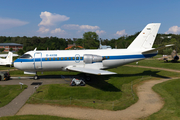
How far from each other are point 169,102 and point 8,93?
19142mm

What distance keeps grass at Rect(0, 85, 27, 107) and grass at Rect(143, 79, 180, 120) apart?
47.1 feet

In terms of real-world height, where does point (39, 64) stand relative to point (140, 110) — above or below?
above

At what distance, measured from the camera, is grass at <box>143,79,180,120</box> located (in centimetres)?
1159

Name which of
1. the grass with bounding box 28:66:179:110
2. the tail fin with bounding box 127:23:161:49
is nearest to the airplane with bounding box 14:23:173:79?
the tail fin with bounding box 127:23:161:49

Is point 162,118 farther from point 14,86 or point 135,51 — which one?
point 14,86

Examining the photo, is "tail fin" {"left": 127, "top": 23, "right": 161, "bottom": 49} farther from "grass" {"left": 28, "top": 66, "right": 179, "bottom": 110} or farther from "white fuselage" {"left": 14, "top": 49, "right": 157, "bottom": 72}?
"grass" {"left": 28, "top": 66, "right": 179, "bottom": 110}

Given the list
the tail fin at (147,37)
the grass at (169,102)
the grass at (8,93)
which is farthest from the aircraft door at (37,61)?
the grass at (169,102)

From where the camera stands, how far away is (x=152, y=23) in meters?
24.2

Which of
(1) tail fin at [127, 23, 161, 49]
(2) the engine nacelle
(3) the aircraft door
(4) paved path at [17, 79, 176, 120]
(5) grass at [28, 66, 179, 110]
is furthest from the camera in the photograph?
(1) tail fin at [127, 23, 161, 49]

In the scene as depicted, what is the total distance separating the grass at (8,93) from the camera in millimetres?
14406

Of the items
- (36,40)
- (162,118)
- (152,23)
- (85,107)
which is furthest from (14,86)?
(36,40)

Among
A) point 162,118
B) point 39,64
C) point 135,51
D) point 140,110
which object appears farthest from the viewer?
point 135,51

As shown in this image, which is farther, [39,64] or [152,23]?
[152,23]

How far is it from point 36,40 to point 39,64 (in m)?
161
